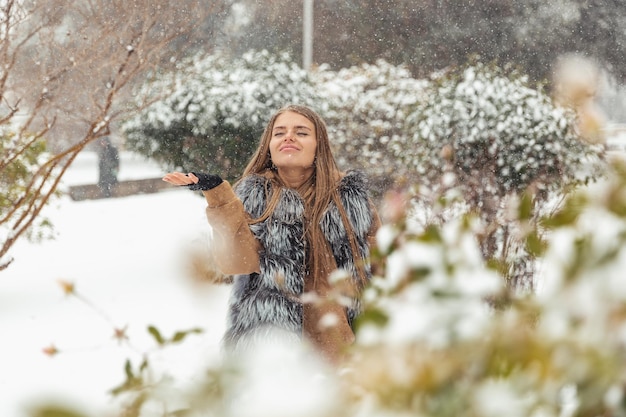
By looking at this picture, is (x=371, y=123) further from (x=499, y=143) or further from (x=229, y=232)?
(x=229, y=232)

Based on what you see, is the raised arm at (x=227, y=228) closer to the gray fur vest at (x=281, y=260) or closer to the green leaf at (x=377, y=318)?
the gray fur vest at (x=281, y=260)

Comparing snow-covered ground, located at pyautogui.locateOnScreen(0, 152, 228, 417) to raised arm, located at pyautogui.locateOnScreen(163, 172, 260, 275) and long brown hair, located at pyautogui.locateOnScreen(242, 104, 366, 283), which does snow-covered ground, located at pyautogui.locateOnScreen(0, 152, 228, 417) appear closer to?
raised arm, located at pyautogui.locateOnScreen(163, 172, 260, 275)

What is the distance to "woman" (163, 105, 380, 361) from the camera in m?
1.85

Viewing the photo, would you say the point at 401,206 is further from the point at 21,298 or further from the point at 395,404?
the point at 21,298

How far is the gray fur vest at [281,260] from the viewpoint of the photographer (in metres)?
1.87

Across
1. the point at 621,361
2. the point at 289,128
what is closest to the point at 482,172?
the point at 289,128

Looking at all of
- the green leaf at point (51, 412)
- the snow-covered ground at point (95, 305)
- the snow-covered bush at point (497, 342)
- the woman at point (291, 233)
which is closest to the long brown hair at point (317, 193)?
the woman at point (291, 233)

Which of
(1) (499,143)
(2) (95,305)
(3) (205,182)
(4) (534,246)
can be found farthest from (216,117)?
(4) (534,246)

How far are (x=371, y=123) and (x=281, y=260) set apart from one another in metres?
5.18

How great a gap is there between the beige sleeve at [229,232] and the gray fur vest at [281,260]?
2.4 inches

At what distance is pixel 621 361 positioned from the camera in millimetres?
411

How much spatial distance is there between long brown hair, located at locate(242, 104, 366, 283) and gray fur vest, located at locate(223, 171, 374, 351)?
16 mm

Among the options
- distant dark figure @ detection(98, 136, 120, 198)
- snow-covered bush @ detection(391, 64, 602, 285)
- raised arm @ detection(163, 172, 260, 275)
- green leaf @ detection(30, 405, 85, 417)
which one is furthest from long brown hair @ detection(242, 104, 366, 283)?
distant dark figure @ detection(98, 136, 120, 198)

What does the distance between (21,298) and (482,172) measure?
12.1ft
